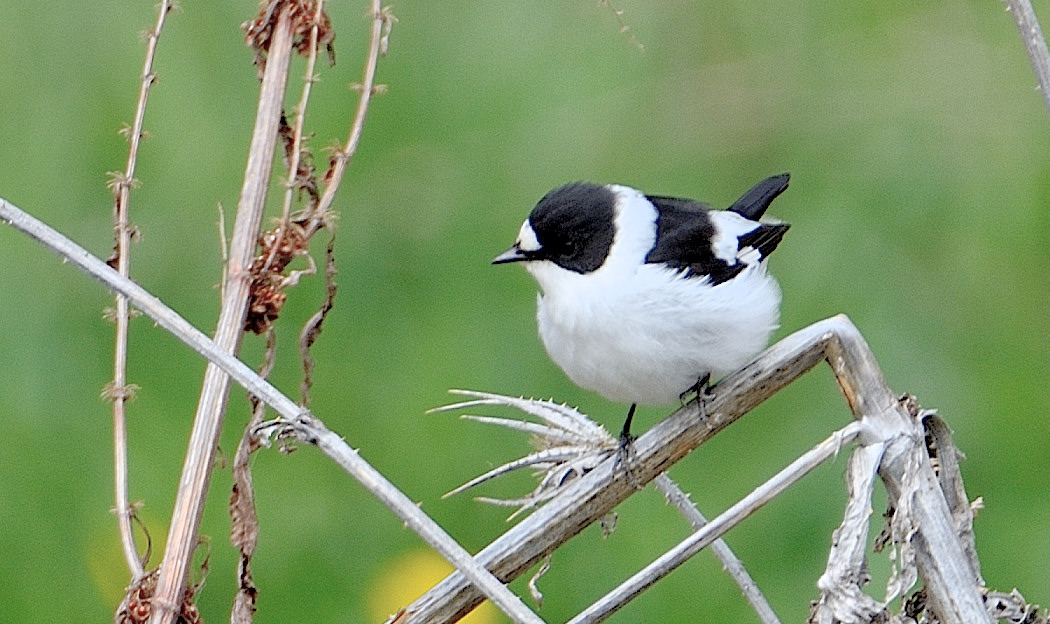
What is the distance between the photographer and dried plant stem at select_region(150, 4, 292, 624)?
7.21ft

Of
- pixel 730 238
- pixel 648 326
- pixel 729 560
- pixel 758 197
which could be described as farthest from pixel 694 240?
pixel 729 560

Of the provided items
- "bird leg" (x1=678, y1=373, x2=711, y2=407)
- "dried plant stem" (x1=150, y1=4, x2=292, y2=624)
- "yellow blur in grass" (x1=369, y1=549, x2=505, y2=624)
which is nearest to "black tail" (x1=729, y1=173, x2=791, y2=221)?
"bird leg" (x1=678, y1=373, x2=711, y2=407)

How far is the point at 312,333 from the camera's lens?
7.90 feet

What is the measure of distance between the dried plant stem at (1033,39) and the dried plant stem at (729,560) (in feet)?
3.15

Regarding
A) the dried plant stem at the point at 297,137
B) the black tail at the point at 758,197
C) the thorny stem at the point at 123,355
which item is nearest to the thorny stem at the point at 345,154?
the dried plant stem at the point at 297,137

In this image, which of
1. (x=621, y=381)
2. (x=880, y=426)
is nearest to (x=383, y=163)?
(x=621, y=381)

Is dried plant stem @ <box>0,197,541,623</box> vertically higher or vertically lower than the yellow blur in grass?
lower

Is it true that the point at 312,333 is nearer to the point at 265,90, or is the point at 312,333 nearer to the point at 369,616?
the point at 265,90

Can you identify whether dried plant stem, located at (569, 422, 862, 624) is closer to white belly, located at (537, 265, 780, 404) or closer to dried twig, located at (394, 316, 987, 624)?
dried twig, located at (394, 316, 987, 624)

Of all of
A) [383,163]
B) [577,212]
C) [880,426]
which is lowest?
[880,426]

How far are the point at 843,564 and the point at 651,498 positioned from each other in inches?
103

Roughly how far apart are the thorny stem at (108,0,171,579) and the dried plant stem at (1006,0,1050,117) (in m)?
1.41

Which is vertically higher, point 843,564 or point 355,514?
point 355,514

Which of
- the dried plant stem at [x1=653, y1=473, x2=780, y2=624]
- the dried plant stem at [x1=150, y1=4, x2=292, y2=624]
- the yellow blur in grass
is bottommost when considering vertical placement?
the dried plant stem at [x1=653, y1=473, x2=780, y2=624]
